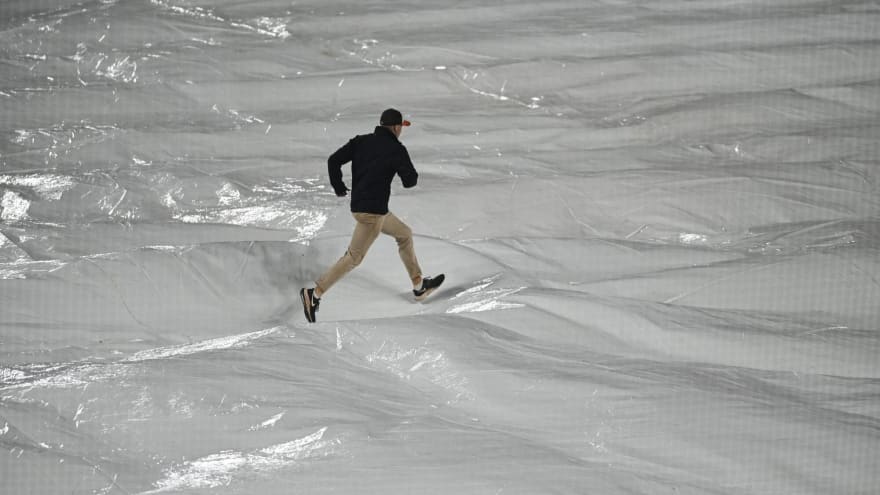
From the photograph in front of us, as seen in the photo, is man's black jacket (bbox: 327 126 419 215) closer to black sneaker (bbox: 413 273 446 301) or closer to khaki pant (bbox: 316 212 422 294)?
khaki pant (bbox: 316 212 422 294)

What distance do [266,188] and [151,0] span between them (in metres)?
3.35

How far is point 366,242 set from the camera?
4.27 m

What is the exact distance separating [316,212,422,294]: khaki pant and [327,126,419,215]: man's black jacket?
0.21ft

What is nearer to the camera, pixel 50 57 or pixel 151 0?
pixel 50 57

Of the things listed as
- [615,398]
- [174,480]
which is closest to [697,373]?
[615,398]

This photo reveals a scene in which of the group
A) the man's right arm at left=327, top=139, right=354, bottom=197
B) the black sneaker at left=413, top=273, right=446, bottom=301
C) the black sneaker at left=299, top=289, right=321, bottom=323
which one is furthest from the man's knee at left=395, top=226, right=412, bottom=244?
the black sneaker at left=299, top=289, right=321, bottom=323

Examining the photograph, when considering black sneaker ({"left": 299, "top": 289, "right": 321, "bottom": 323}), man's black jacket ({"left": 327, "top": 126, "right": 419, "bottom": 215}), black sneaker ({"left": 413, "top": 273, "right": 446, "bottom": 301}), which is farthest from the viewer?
black sneaker ({"left": 413, "top": 273, "right": 446, "bottom": 301})

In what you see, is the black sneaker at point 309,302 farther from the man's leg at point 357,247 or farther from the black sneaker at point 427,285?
the black sneaker at point 427,285

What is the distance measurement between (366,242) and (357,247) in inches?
1.9

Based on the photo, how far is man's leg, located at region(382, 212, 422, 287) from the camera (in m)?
4.30

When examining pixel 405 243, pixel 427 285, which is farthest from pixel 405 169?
pixel 427 285

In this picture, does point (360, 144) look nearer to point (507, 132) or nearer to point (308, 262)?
point (308, 262)

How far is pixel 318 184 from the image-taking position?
589cm

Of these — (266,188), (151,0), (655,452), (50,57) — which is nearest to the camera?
(655,452)
